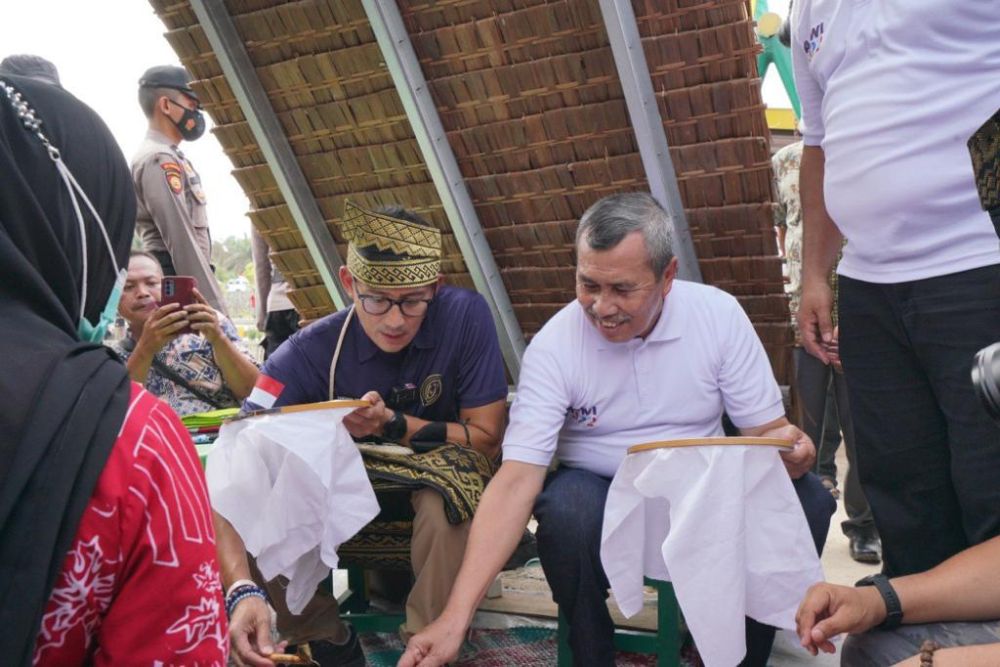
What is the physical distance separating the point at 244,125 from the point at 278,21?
0.42m

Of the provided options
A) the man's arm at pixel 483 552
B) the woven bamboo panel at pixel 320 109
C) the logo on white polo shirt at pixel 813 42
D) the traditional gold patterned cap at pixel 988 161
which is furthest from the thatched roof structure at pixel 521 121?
the traditional gold patterned cap at pixel 988 161

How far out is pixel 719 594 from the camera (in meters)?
2.24

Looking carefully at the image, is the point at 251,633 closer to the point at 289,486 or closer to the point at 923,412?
the point at 289,486

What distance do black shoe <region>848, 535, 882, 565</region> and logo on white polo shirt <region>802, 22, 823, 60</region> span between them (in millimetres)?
2231

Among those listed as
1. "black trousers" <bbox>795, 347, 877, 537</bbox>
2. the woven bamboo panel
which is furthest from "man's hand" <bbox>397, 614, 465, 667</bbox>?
"black trousers" <bbox>795, 347, 877, 537</bbox>

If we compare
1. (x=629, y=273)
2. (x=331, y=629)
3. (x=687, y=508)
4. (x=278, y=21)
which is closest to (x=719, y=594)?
(x=687, y=508)

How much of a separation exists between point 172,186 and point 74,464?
3.20 metres

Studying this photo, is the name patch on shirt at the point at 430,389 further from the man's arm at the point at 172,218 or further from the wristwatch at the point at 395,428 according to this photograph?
the man's arm at the point at 172,218

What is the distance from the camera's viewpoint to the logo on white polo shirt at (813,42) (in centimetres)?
219

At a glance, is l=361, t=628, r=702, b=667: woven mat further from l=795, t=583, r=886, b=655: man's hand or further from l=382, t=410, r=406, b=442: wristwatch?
l=795, t=583, r=886, b=655: man's hand

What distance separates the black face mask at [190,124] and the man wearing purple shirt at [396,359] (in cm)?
169

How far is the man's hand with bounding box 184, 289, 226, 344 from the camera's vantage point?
3189mm

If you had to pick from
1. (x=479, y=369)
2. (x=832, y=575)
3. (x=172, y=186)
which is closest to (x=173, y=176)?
(x=172, y=186)

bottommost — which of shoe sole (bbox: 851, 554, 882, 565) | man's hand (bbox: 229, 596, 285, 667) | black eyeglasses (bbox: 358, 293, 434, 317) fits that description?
shoe sole (bbox: 851, 554, 882, 565)
